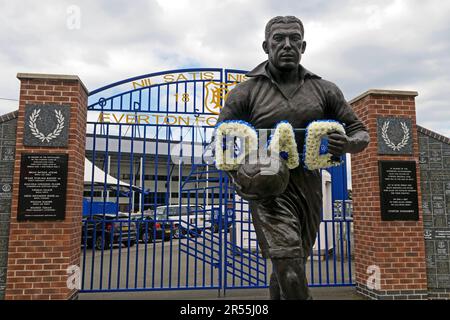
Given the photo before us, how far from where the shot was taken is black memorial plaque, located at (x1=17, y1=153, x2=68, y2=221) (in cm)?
433

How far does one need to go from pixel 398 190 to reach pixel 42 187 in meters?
4.49

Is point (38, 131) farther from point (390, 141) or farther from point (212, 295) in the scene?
point (390, 141)

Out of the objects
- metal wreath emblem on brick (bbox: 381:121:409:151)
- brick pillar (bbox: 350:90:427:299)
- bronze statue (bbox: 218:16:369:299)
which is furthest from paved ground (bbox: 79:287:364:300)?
bronze statue (bbox: 218:16:369:299)

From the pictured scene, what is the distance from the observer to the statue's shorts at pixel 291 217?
74.8 inches

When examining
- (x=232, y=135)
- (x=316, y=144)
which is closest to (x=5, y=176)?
(x=232, y=135)

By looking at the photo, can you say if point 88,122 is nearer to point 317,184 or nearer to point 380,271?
point 317,184


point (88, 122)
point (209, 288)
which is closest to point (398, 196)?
point (209, 288)

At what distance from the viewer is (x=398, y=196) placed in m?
4.80

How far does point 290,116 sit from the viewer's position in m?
2.22

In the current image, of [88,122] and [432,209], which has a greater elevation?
[88,122]

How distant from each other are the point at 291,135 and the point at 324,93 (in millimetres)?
474

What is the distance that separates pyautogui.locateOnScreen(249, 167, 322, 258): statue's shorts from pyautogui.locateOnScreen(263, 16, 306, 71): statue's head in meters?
0.66

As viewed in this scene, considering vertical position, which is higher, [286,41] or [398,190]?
[286,41]

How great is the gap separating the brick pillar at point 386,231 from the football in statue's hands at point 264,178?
334 centimetres
